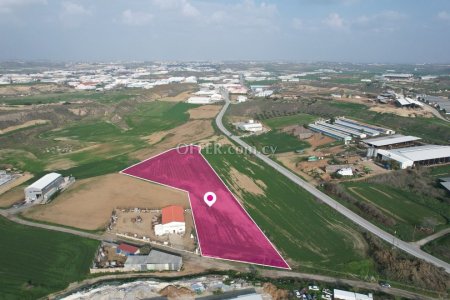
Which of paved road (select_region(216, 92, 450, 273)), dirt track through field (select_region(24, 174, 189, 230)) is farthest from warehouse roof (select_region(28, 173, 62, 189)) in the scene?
paved road (select_region(216, 92, 450, 273))

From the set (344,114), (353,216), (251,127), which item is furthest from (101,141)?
(344,114)

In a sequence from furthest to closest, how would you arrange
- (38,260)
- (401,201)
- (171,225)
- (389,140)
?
(389,140) → (401,201) → (171,225) → (38,260)

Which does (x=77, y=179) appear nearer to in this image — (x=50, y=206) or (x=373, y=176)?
(x=50, y=206)

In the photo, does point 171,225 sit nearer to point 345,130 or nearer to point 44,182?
point 44,182

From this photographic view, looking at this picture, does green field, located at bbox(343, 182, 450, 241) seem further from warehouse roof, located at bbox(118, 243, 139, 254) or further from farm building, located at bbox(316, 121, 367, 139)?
warehouse roof, located at bbox(118, 243, 139, 254)

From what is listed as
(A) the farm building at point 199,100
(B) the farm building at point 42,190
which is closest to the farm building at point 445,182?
(B) the farm building at point 42,190

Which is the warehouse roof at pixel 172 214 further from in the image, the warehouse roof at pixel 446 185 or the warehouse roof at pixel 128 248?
the warehouse roof at pixel 446 185

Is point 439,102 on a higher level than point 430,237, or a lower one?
higher
